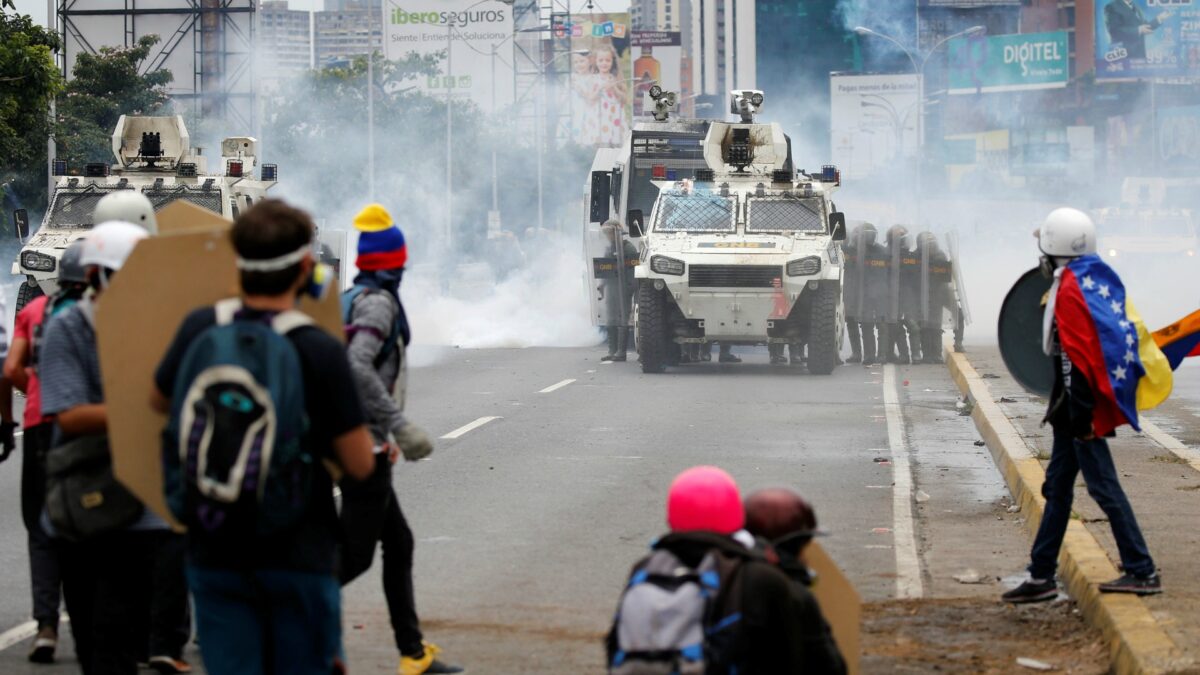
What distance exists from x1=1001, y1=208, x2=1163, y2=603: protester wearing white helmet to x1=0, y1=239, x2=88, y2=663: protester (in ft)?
12.5

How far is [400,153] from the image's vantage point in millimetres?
69062

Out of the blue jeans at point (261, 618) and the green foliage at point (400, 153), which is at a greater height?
the green foliage at point (400, 153)

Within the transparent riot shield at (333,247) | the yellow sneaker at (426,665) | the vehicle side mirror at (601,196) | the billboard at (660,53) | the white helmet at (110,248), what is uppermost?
the billboard at (660,53)

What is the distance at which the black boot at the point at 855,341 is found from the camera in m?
25.8

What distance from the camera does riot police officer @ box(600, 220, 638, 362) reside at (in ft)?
83.0

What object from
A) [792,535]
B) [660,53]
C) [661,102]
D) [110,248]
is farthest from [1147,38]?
[660,53]

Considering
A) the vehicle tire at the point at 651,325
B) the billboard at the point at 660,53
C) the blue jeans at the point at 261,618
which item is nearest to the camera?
the blue jeans at the point at 261,618

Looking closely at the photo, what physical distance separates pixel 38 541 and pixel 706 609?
3.84m

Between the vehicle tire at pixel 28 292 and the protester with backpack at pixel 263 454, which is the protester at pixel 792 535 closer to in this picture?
the protester with backpack at pixel 263 454

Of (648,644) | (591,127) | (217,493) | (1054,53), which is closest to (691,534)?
(648,644)

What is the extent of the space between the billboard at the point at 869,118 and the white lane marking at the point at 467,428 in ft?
277

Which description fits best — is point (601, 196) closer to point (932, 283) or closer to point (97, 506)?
point (932, 283)

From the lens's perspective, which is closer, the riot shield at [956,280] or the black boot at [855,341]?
the riot shield at [956,280]

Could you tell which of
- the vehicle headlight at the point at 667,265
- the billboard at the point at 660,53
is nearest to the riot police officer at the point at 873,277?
the vehicle headlight at the point at 667,265
